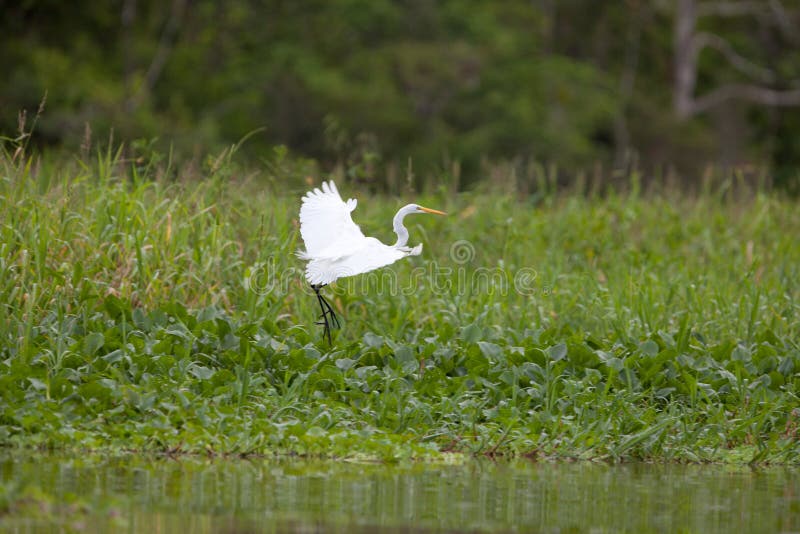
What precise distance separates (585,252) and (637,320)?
258 centimetres

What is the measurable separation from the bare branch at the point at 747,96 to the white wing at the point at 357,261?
26008 millimetres

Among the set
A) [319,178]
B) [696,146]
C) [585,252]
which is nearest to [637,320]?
[585,252]

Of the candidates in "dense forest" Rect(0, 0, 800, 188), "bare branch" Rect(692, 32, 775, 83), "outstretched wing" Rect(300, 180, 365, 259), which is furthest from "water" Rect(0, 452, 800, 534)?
"bare branch" Rect(692, 32, 775, 83)

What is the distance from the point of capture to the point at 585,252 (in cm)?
1062

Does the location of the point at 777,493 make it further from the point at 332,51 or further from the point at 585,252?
the point at 332,51

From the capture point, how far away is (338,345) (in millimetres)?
7117

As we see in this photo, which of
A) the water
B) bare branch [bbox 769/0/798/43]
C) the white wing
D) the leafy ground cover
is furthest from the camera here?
bare branch [bbox 769/0/798/43]

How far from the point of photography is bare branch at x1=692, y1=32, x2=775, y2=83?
31281mm

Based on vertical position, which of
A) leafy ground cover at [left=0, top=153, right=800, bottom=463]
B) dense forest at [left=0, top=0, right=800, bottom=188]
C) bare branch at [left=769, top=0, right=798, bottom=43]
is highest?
bare branch at [left=769, top=0, right=798, bottom=43]

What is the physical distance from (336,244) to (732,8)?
27.6m

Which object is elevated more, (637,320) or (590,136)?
(590,136)

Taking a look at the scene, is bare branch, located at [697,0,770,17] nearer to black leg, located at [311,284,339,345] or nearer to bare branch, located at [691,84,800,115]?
bare branch, located at [691,84,800,115]

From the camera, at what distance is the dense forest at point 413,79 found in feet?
78.8

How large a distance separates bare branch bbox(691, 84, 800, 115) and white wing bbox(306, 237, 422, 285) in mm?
26008
